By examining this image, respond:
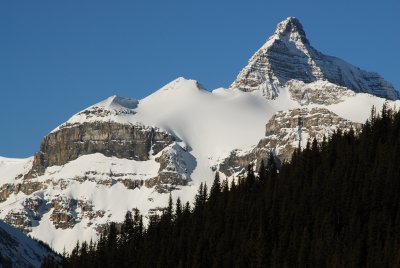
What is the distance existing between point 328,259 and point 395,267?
15739 millimetres

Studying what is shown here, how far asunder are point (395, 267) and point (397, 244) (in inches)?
485

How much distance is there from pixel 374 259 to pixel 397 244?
5124mm

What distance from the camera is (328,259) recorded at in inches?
7869

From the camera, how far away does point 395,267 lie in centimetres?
18675

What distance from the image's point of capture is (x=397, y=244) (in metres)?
199

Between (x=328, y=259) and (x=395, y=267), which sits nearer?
(x=395, y=267)

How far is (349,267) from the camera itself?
19450 cm

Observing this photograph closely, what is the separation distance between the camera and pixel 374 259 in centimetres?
19625

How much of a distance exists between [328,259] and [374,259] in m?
7.78

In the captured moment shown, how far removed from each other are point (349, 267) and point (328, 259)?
6.07 m

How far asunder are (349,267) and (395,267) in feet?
32.2
